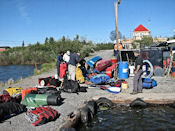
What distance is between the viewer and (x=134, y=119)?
21.0ft

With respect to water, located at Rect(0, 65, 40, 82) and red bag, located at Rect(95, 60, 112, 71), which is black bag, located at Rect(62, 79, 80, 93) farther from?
water, located at Rect(0, 65, 40, 82)

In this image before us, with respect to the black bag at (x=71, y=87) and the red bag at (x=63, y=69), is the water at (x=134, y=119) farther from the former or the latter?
the red bag at (x=63, y=69)

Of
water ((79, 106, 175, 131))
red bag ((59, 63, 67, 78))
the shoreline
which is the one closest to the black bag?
the shoreline

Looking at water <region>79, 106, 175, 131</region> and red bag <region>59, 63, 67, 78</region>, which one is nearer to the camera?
water <region>79, 106, 175, 131</region>

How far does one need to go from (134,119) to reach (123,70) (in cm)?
583

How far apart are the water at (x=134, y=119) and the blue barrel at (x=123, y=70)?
4.80 metres

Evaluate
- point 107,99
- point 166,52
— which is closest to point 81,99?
point 107,99

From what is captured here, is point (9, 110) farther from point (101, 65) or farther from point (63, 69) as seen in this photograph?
point (101, 65)

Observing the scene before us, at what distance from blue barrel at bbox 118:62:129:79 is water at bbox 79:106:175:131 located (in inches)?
189

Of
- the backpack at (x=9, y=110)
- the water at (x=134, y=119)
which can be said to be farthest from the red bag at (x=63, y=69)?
the backpack at (x=9, y=110)

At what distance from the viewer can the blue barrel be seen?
11.8 m

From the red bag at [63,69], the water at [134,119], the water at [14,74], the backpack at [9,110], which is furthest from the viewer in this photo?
the water at [14,74]

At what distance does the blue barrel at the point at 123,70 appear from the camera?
1184cm

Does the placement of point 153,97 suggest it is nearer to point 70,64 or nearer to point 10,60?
point 70,64
